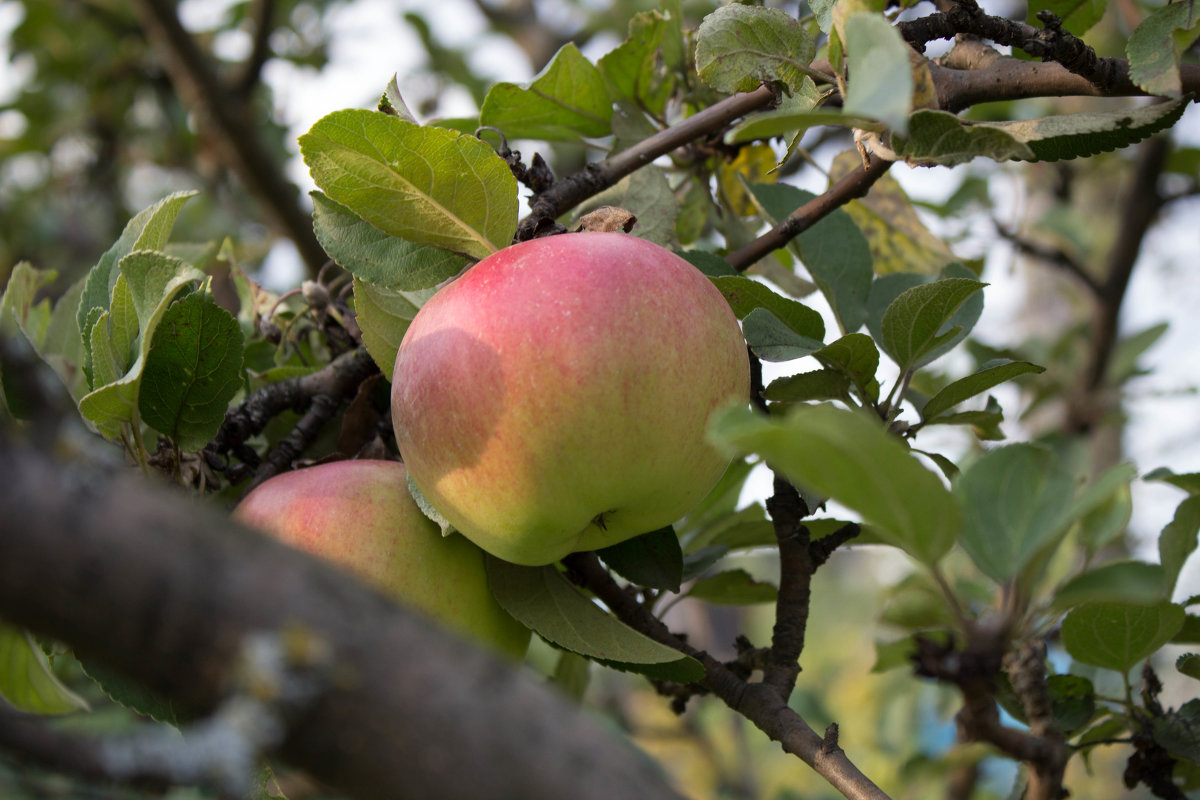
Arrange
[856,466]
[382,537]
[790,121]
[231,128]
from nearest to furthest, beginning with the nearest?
[856,466] < [790,121] < [382,537] < [231,128]

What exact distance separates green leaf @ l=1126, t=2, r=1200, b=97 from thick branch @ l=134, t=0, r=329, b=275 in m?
1.54

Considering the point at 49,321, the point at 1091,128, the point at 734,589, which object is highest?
the point at 1091,128

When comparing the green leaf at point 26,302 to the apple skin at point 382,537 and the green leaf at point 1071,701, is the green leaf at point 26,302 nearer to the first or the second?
the apple skin at point 382,537

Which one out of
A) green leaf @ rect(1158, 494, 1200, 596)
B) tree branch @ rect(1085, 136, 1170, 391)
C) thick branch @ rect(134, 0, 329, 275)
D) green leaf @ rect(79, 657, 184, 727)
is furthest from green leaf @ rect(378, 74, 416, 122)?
tree branch @ rect(1085, 136, 1170, 391)

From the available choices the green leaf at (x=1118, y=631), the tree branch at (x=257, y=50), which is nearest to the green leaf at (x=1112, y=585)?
the green leaf at (x=1118, y=631)

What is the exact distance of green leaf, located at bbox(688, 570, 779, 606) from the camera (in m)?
0.91

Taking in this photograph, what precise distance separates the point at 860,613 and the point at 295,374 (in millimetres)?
7210

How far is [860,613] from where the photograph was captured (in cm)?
748

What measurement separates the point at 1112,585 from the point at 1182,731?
42cm

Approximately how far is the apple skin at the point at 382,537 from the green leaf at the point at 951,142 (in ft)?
1.33

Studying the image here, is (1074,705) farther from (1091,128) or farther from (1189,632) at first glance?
(1091,128)

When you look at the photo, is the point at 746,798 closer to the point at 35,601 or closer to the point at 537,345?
the point at 537,345

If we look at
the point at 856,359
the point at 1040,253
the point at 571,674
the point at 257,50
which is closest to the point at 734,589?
the point at 571,674

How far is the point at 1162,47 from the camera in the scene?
1.98ft
